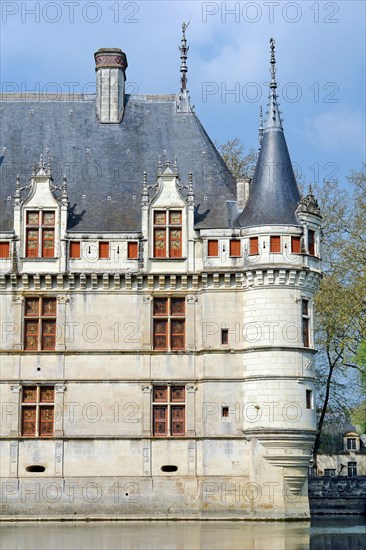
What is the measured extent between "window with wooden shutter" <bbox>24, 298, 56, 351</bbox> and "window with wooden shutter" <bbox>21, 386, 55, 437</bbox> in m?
1.37

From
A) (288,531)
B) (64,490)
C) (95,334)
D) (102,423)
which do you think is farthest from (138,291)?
(288,531)

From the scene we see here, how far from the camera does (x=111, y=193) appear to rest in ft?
118

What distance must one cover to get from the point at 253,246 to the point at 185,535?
33.3 feet

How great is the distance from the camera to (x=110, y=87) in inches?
1508

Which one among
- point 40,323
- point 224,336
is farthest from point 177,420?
point 40,323

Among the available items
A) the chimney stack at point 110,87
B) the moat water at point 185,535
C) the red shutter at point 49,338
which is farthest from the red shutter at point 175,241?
the moat water at point 185,535

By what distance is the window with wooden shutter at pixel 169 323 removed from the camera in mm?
34312

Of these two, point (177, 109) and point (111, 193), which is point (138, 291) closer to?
point (111, 193)

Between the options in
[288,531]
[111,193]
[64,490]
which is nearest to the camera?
[288,531]

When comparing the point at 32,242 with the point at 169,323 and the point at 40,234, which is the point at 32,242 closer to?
the point at 40,234

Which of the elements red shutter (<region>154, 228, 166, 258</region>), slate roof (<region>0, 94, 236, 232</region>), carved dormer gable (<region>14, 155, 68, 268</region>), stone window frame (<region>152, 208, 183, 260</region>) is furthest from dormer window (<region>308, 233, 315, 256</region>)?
carved dormer gable (<region>14, 155, 68, 268</region>)

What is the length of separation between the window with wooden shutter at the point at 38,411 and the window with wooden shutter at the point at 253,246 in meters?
7.76

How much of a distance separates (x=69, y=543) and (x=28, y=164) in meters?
15.5

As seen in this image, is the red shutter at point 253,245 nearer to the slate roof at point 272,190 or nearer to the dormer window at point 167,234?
the slate roof at point 272,190
